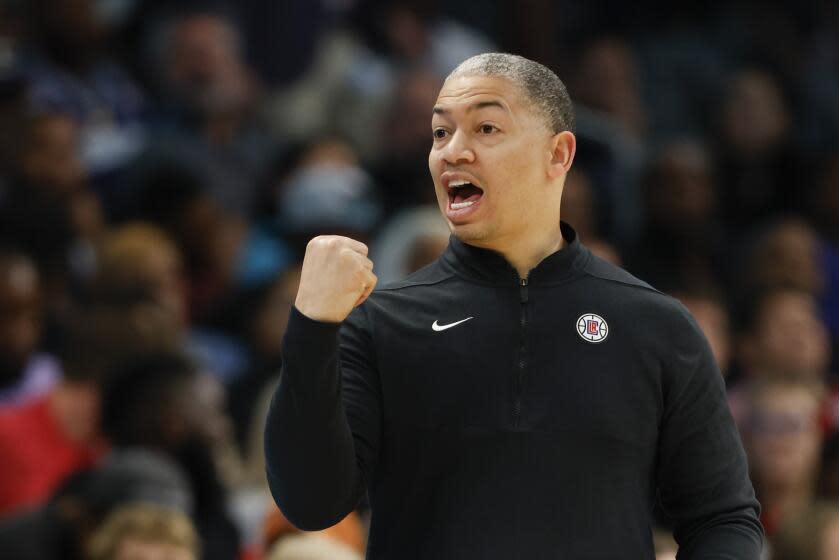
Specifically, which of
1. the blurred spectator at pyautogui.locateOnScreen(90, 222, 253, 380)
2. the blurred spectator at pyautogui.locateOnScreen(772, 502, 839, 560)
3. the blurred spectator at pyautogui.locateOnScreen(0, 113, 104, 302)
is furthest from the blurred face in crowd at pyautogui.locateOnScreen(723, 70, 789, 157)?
the blurred spectator at pyautogui.locateOnScreen(772, 502, 839, 560)

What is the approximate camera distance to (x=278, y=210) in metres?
7.70

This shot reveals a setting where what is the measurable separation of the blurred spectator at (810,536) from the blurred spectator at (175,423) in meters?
1.75

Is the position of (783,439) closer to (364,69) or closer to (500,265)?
(364,69)

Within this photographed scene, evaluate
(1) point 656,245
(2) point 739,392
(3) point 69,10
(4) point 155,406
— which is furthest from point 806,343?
(3) point 69,10

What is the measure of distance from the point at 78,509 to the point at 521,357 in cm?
237

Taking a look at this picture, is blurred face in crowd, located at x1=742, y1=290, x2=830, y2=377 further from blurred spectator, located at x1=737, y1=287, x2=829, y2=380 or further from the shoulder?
the shoulder

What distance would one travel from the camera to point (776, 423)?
6.29 metres

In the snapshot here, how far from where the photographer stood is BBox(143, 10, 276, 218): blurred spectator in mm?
7840

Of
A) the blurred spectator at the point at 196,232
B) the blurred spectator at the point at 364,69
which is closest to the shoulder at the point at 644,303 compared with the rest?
the blurred spectator at the point at 196,232

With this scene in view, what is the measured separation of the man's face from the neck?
0.07ft

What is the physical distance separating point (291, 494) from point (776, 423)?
4.02 meters

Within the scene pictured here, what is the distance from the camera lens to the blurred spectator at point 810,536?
5.20 meters

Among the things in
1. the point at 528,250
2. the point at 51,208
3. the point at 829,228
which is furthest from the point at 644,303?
the point at 829,228

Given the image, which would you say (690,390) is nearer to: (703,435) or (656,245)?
(703,435)
